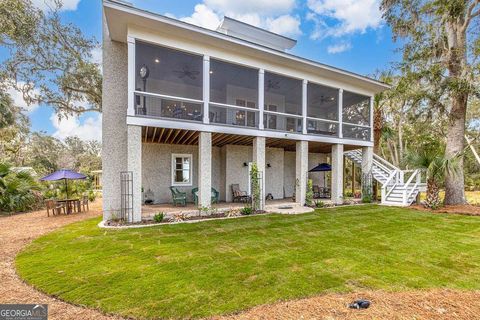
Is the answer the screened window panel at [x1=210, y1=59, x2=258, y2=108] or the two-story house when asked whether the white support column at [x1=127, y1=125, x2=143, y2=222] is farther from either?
the screened window panel at [x1=210, y1=59, x2=258, y2=108]

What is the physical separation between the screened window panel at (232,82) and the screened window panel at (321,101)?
331 centimetres

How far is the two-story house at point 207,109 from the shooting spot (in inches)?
342

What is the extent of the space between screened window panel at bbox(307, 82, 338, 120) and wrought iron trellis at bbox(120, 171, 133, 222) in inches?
397

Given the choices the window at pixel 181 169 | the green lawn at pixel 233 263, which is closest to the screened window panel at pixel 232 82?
the window at pixel 181 169

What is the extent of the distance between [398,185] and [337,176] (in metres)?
3.94

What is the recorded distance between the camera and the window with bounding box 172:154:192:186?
42.7ft

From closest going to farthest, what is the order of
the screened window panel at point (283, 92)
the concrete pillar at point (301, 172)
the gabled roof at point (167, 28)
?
the gabled roof at point (167, 28) < the concrete pillar at point (301, 172) < the screened window panel at point (283, 92)

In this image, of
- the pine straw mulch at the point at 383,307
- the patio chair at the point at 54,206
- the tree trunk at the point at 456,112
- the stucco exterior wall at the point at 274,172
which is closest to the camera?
the pine straw mulch at the point at 383,307

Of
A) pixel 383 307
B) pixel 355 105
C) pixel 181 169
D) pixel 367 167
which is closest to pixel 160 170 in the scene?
pixel 181 169

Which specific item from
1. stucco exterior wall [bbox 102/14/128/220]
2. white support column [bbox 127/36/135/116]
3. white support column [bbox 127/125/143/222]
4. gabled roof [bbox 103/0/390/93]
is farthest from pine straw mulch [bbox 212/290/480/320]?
gabled roof [bbox 103/0/390/93]

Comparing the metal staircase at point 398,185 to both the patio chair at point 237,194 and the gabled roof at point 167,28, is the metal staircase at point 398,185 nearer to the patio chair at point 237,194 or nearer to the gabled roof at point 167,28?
the gabled roof at point 167,28

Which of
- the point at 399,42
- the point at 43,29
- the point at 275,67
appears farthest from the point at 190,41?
the point at 399,42

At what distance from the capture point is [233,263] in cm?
499

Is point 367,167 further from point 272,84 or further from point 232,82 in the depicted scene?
point 232,82
